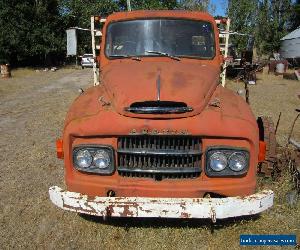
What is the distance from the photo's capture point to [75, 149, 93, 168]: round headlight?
364 cm

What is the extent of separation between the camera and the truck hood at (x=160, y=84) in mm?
3703

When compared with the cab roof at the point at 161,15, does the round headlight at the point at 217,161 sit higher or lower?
lower

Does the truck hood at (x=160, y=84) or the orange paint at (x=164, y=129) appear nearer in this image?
the orange paint at (x=164, y=129)

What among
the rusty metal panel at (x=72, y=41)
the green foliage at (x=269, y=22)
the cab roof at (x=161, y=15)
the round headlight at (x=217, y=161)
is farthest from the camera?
the green foliage at (x=269, y=22)

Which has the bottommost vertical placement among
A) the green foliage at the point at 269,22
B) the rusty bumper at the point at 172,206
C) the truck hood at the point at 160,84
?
the rusty bumper at the point at 172,206

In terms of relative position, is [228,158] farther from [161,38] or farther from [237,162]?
[161,38]

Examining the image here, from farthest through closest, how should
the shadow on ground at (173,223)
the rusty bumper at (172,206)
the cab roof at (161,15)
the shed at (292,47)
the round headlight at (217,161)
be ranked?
the shed at (292,47)
the cab roof at (161,15)
the shadow on ground at (173,223)
the round headlight at (217,161)
the rusty bumper at (172,206)

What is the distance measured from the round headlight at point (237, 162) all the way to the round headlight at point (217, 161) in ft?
0.23

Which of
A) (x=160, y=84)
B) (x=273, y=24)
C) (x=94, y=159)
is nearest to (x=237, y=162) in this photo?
(x=160, y=84)

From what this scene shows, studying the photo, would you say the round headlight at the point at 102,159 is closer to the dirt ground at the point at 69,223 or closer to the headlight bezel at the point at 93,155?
the headlight bezel at the point at 93,155

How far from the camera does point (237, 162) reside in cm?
358

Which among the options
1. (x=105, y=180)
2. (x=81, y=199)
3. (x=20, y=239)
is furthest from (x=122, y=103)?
(x=20, y=239)

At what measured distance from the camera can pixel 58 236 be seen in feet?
13.8

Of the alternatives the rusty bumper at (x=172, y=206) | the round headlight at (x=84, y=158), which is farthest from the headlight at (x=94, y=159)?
the rusty bumper at (x=172, y=206)
